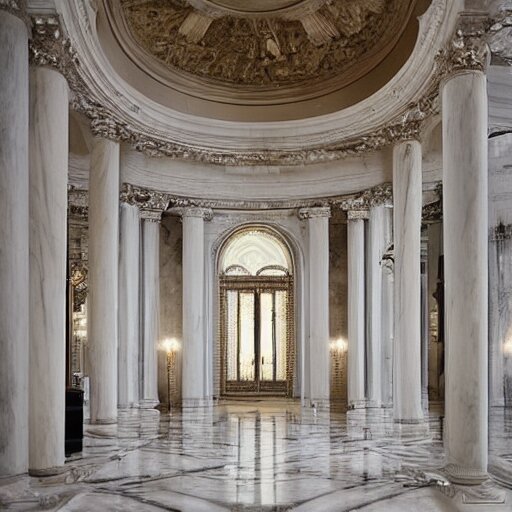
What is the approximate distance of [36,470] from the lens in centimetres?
1176

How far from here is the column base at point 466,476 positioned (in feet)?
37.7

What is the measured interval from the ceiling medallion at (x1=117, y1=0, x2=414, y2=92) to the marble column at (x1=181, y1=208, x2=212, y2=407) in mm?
4496

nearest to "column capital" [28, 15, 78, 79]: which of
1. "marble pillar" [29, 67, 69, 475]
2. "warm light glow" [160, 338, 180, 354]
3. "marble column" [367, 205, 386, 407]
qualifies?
"marble pillar" [29, 67, 69, 475]

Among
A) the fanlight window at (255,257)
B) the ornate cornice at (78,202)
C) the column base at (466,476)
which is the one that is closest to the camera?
the column base at (466,476)

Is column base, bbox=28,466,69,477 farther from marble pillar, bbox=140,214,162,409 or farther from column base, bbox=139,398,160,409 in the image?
marble pillar, bbox=140,214,162,409

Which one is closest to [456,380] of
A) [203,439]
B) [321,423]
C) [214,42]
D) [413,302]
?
[413,302]

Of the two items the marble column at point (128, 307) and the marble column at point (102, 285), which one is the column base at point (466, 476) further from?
the marble column at point (128, 307)

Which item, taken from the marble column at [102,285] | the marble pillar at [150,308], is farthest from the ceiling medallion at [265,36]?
the marble pillar at [150,308]

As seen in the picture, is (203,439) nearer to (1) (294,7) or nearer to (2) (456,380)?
(2) (456,380)

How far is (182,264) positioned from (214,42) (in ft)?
24.3

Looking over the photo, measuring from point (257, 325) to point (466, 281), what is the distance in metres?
14.5

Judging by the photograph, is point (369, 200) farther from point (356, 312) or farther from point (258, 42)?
point (258, 42)

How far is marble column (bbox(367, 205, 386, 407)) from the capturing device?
72.4ft

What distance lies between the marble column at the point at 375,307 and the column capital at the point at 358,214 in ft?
0.76
